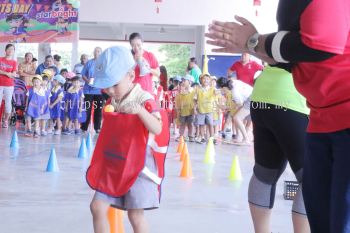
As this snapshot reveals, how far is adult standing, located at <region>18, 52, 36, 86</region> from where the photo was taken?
1152 centimetres

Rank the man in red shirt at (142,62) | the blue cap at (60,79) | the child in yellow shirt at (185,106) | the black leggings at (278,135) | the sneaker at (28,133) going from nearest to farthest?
1. the black leggings at (278,135)
2. the man in red shirt at (142,62)
3. the sneaker at (28,133)
4. the child in yellow shirt at (185,106)
5. the blue cap at (60,79)

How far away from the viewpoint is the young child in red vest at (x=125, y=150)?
8.23 feet

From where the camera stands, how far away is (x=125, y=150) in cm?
255

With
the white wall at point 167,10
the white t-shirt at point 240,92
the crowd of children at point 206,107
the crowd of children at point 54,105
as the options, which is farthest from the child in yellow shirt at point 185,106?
the white wall at point 167,10

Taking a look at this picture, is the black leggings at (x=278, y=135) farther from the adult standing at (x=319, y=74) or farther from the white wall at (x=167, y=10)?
the white wall at (x=167, y=10)

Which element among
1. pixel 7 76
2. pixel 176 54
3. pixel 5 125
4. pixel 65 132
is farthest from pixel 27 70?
pixel 176 54

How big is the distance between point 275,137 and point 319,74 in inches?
40.0

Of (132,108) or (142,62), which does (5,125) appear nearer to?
(142,62)

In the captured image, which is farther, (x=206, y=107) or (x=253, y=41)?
(x=206, y=107)

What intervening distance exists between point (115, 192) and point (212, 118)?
7162mm

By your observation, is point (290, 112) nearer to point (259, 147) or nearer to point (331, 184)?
point (259, 147)

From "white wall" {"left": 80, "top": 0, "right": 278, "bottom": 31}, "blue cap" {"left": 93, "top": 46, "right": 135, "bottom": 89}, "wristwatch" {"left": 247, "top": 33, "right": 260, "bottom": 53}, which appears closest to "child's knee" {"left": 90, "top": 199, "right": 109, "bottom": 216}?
"blue cap" {"left": 93, "top": 46, "right": 135, "bottom": 89}

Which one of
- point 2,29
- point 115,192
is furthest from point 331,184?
point 2,29

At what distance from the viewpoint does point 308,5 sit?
147 centimetres
